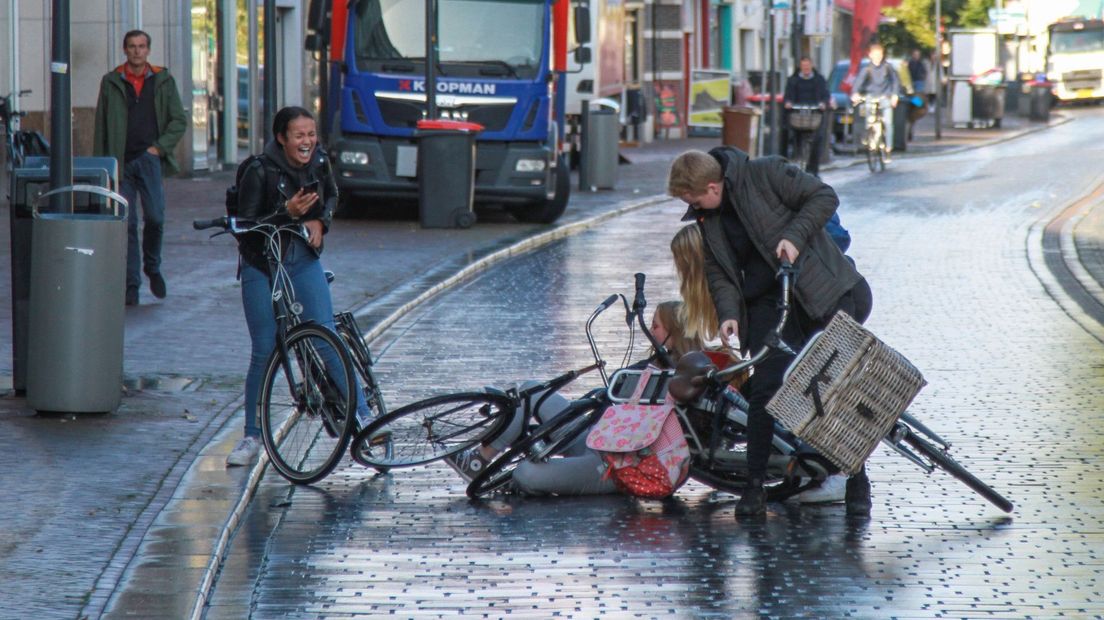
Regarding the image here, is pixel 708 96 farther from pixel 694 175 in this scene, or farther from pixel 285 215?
pixel 694 175

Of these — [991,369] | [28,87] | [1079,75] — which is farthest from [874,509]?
[1079,75]

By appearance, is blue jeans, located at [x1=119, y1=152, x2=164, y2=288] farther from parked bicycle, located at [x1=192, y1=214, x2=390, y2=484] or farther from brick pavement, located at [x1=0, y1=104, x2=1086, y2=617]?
parked bicycle, located at [x1=192, y1=214, x2=390, y2=484]

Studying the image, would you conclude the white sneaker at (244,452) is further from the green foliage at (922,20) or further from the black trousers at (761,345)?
the green foliage at (922,20)

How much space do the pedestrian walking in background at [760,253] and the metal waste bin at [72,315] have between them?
3.08 meters

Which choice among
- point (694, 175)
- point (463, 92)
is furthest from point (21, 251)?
point (463, 92)

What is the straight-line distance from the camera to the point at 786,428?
6.61m

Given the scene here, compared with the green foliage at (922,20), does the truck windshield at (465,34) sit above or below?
below

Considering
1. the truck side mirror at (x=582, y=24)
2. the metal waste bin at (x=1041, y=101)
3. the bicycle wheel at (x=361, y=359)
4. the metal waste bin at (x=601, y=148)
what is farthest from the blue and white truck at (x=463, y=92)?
the metal waste bin at (x=1041, y=101)

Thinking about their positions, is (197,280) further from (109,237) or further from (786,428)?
(786,428)

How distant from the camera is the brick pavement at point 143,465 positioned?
19.0 ft

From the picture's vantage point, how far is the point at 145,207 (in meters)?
12.8

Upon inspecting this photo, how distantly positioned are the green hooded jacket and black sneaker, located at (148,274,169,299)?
2.60 ft

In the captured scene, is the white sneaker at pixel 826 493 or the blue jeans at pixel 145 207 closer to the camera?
the white sneaker at pixel 826 493

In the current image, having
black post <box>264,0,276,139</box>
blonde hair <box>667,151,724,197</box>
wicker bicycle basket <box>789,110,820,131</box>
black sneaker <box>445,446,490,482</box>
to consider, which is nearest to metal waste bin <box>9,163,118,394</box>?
black sneaker <box>445,446,490,482</box>
